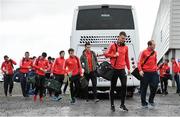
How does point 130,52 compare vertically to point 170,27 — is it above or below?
below

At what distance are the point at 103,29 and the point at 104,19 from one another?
407 millimetres

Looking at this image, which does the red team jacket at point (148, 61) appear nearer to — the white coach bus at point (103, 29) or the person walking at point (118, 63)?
the person walking at point (118, 63)

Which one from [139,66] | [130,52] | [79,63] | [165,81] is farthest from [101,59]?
[165,81]

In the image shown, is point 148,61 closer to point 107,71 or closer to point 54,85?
point 107,71

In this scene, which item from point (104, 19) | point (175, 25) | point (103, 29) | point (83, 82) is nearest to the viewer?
point (83, 82)

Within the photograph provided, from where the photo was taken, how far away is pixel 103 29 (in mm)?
18703

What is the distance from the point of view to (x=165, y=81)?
23.9 metres

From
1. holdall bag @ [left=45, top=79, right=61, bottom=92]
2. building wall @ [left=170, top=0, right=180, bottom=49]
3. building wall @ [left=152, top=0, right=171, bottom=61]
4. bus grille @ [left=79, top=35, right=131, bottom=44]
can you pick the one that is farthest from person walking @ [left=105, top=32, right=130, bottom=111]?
building wall @ [left=152, top=0, right=171, bottom=61]

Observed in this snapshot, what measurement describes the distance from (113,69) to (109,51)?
18.1 inches

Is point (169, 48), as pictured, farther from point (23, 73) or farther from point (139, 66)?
point (139, 66)

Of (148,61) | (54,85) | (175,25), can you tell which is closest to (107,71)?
(148,61)

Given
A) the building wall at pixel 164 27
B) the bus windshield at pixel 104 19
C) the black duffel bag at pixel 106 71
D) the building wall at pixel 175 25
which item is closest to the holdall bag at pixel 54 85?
the bus windshield at pixel 104 19

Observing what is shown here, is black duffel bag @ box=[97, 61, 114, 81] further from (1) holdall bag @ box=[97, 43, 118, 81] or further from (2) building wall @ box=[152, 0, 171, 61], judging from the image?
(2) building wall @ box=[152, 0, 171, 61]

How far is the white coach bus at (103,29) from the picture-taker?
60.5 feet
